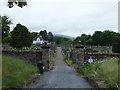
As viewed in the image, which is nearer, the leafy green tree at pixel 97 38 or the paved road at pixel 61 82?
the paved road at pixel 61 82

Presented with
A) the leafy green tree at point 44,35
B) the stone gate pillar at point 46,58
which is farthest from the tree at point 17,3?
the leafy green tree at point 44,35

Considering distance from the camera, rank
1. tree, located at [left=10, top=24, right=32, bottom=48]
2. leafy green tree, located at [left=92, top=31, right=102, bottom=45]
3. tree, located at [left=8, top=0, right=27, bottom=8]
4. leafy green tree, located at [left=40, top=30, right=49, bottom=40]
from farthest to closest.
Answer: leafy green tree, located at [left=40, top=30, right=49, bottom=40], leafy green tree, located at [left=92, top=31, right=102, bottom=45], tree, located at [left=10, top=24, right=32, bottom=48], tree, located at [left=8, top=0, right=27, bottom=8]

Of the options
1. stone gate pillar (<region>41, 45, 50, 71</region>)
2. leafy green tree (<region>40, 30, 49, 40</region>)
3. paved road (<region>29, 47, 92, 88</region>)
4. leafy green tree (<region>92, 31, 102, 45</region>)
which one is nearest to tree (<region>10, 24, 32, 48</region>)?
stone gate pillar (<region>41, 45, 50, 71</region>)

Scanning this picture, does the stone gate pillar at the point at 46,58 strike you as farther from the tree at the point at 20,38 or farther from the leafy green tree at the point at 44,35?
the leafy green tree at the point at 44,35

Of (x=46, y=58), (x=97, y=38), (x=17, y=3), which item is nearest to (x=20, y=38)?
(x=46, y=58)

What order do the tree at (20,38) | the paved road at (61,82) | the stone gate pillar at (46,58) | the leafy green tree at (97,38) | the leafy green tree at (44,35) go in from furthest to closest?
the leafy green tree at (44,35)
the leafy green tree at (97,38)
the tree at (20,38)
the stone gate pillar at (46,58)
the paved road at (61,82)

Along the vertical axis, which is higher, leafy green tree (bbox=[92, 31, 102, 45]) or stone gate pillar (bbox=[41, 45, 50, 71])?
leafy green tree (bbox=[92, 31, 102, 45])

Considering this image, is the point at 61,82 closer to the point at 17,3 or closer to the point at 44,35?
the point at 17,3

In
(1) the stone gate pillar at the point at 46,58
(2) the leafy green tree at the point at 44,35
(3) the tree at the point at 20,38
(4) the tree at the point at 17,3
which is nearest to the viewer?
(4) the tree at the point at 17,3

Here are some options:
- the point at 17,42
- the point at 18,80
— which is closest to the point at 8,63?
the point at 18,80

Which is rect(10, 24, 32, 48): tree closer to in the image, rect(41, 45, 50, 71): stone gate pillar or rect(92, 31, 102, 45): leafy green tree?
rect(41, 45, 50, 71): stone gate pillar

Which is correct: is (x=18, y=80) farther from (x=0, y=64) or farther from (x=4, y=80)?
(x=0, y=64)

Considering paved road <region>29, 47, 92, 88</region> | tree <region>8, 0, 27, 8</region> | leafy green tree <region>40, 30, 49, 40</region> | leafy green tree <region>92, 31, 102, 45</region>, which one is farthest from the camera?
leafy green tree <region>40, 30, 49, 40</region>

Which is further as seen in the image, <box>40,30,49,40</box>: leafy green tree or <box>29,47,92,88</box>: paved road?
<box>40,30,49,40</box>: leafy green tree
